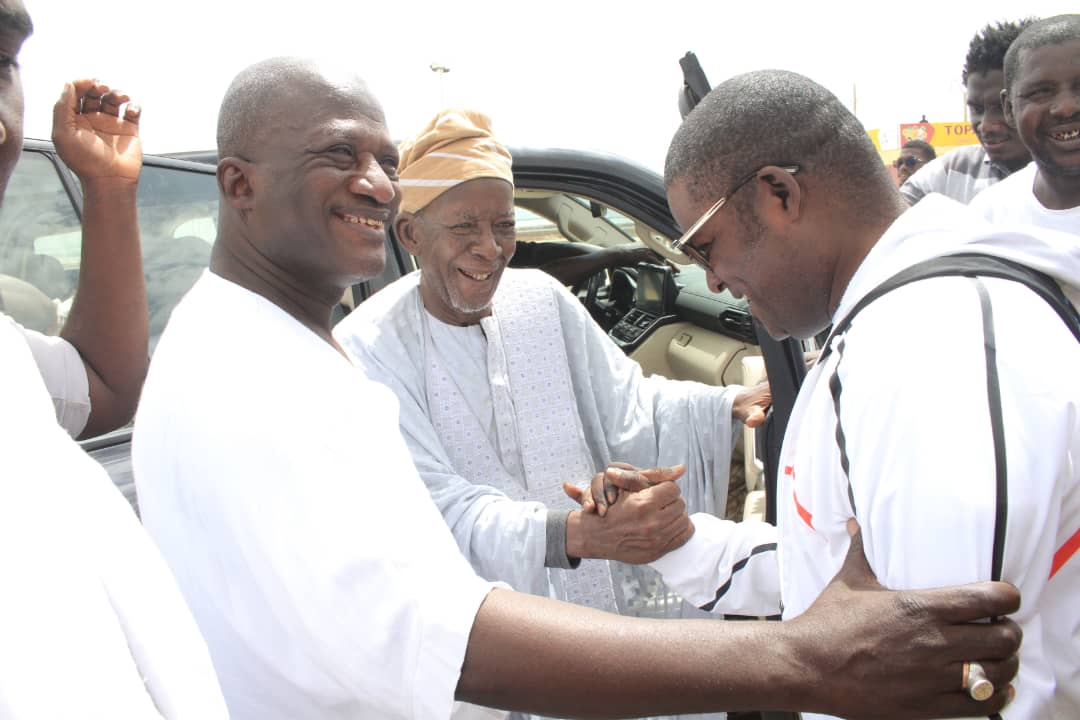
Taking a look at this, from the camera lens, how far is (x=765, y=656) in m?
1.11

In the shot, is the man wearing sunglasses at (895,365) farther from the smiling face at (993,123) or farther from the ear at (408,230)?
the smiling face at (993,123)

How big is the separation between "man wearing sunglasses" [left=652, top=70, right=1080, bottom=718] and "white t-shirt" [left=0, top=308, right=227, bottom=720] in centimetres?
85

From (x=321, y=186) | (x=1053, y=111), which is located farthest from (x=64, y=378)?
(x=1053, y=111)

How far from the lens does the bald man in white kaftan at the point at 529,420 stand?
7.26 feet

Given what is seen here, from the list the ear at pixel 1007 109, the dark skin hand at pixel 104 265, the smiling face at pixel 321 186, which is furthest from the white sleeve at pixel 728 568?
the ear at pixel 1007 109

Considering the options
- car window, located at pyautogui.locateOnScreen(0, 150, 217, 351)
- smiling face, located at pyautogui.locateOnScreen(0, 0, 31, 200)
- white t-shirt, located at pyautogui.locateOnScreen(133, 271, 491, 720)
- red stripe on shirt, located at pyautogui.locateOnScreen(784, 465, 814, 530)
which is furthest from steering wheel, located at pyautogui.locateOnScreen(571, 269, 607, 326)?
smiling face, located at pyautogui.locateOnScreen(0, 0, 31, 200)

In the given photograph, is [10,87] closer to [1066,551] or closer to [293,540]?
[293,540]

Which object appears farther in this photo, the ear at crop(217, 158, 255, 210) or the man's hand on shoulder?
the man's hand on shoulder

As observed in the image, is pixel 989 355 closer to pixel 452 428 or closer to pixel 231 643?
pixel 231 643

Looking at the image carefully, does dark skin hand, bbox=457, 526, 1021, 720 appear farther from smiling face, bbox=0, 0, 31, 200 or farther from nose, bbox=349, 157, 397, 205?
smiling face, bbox=0, 0, 31, 200

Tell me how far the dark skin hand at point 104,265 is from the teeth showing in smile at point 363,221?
61 cm

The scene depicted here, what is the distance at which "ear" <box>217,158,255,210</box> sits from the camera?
1.50 m

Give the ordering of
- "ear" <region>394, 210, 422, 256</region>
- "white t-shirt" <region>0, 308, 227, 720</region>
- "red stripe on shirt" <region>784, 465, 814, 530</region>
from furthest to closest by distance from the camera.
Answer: "ear" <region>394, 210, 422, 256</region>
"red stripe on shirt" <region>784, 465, 814, 530</region>
"white t-shirt" <region>0, 308, 227, 720</region>

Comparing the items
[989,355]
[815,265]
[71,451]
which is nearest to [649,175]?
[815,265]
